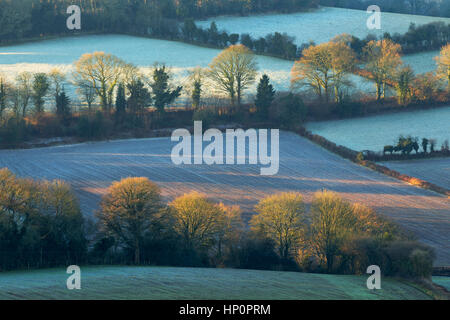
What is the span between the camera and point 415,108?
65.3 meters

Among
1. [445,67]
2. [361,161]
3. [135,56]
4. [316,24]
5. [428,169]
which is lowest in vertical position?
[428,169]

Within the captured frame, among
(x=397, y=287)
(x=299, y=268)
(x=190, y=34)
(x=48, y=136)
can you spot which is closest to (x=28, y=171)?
(x=48, y=136)

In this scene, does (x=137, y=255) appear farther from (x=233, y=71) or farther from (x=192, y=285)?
(x=233, y=71)

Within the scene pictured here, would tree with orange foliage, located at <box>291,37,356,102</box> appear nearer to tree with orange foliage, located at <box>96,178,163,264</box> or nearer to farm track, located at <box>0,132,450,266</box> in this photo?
farm track, located at <box>0,132,450,266</box>

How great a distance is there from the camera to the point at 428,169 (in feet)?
164

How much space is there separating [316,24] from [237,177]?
50.3 m

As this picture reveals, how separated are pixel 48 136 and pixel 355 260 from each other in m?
32.6

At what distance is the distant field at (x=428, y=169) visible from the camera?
48.1m

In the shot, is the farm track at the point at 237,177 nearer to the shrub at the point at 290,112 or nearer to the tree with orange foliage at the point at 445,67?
the shrub at the point at 290,112

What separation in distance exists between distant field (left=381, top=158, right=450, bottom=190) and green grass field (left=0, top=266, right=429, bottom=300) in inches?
753

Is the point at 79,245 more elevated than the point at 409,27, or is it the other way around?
the point at 409,27

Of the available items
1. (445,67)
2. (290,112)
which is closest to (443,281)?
(290,112)
